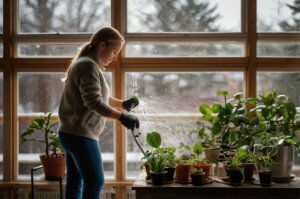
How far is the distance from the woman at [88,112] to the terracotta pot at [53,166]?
2.13ft

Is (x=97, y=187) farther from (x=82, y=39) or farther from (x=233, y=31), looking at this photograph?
(x=233, y=31)

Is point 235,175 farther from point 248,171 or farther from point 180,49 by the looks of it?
point 180,49

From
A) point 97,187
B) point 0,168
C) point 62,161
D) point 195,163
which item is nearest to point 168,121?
point 195,163

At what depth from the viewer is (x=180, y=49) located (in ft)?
11.1

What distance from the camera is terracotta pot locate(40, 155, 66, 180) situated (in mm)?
3078

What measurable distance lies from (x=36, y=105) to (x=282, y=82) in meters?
2.04

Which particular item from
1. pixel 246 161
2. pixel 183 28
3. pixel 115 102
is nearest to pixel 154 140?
pixel 115 102

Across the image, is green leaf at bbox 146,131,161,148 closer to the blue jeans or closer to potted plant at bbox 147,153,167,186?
potted plant at bbox 147,153,167,186

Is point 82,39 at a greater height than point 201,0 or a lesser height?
lesser

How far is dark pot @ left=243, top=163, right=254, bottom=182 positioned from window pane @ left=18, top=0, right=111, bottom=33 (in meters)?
1.62

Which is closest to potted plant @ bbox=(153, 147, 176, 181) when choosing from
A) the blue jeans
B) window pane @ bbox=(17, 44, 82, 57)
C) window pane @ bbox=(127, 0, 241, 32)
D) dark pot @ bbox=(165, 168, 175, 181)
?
dark pot @ bbox=(165, 168, 175, 181)

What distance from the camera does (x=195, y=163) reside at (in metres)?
2.76

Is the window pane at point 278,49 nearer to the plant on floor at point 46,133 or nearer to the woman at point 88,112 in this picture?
the woman at point 88,112

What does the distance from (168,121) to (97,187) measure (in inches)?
46.3
